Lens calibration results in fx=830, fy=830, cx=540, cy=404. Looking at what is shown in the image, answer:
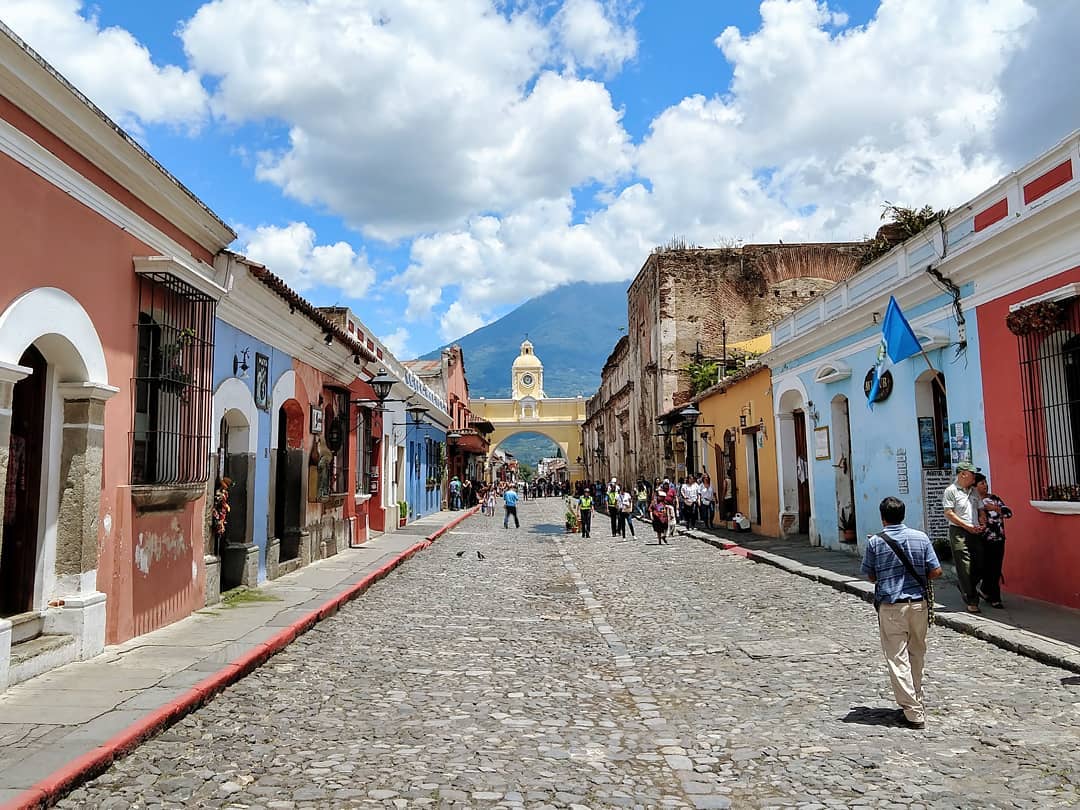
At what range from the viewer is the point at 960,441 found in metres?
9.88

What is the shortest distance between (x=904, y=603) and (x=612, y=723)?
1876 millimetres

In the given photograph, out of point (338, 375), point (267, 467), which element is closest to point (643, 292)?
point (338, 375)

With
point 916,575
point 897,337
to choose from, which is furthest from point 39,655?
point 897,337

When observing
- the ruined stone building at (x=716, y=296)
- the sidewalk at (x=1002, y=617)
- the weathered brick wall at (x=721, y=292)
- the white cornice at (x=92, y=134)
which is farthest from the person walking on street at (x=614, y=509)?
the white cornice at (x=92, y=134)

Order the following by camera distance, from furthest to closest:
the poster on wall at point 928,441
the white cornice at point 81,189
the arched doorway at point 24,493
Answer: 1. the poster on wall at point 928,441
2. the arched doorway at point 24,493
3. the white cornice at point 81,189

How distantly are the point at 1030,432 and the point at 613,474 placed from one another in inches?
1335

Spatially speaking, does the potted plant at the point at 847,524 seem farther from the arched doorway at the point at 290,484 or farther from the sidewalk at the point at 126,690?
the arched doorway at the point at 290,484

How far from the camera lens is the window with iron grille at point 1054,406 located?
8.05 metres

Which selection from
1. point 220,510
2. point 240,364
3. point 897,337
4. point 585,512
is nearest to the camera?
point 220,510

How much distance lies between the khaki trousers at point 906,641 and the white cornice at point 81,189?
610cm

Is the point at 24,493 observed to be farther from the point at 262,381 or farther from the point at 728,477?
the point at 728,477

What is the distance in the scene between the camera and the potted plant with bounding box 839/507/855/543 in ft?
46.1

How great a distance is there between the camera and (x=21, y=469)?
19.4 ft

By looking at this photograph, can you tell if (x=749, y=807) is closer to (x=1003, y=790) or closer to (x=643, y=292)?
(x=1003, y=790)
